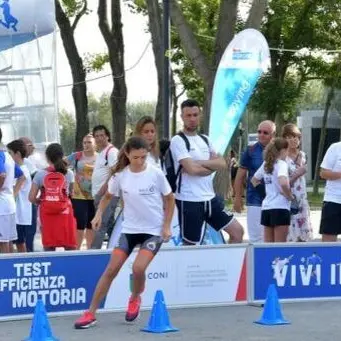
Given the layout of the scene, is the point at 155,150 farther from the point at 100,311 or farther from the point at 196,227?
the point at 100,311

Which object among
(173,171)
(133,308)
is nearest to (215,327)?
(133,308)

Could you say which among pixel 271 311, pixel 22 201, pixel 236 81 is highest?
pixel 236 81

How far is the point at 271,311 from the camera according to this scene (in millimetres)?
9195

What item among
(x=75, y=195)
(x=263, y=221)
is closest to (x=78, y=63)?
(x=75, y=195)

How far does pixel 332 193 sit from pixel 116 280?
8.87ft

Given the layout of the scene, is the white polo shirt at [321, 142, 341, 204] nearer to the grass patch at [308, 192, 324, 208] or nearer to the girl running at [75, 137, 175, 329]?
the girl running at [75, 137, 175, 329]

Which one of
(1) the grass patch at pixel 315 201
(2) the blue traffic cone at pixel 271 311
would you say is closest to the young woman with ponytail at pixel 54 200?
(2) the blue traffic cone at pixel 271 311

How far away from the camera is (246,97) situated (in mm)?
14680

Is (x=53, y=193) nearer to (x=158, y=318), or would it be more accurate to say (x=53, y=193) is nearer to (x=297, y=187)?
(x=297, y=187)

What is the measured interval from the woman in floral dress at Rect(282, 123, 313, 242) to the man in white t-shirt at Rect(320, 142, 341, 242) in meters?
0.60

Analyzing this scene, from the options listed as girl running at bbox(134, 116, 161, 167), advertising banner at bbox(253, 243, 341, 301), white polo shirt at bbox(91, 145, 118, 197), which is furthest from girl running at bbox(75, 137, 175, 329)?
white polo shirt at bbox(91, 145, 118, 197)

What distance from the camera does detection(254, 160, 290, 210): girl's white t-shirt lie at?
1120cm

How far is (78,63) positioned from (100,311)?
23.3 metres

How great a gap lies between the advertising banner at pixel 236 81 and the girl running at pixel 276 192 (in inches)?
129
